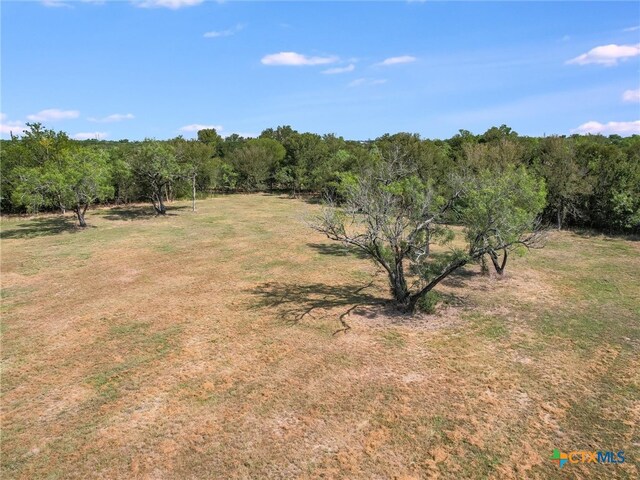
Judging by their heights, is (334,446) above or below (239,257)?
below

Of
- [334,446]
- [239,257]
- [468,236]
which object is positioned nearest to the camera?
[334,446]

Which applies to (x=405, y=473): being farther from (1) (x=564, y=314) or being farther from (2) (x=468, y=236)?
(1) (x=564, y=314)

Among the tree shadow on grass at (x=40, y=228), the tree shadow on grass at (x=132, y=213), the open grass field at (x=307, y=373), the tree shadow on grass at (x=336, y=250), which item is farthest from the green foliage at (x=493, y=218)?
the tree shadow on grass at (x=132, y=213)

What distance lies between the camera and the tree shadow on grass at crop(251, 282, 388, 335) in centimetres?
1695

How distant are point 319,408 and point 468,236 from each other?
32.6 feet

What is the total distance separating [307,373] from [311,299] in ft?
20.8

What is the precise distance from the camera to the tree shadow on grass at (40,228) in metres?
32.2

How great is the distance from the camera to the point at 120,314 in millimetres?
16828

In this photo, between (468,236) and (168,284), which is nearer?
(468,236)

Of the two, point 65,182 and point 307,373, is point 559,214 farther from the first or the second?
point 65,182

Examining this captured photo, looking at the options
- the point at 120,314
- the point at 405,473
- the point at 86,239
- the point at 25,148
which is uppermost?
the point at 25,148

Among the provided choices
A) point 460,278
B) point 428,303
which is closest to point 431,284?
point 428,303

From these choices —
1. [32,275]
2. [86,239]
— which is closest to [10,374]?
[32,275]

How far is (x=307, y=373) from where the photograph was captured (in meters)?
12.4
